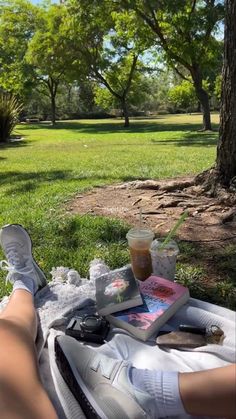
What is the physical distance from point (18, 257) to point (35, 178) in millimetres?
4174

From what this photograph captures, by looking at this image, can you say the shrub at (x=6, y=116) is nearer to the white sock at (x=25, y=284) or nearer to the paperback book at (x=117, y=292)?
the white sock at (x=25, y=284)

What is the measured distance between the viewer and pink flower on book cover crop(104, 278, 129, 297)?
2.12 meters

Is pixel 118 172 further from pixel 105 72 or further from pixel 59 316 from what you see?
pixel 105 72

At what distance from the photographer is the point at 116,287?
2.15 meters

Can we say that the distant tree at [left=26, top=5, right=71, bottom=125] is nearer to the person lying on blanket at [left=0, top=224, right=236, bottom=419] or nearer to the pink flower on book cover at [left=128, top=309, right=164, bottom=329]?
the pink flower on book cover at [left=128, top=309, right=164, bottom=329]

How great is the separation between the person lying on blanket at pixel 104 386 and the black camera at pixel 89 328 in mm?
267

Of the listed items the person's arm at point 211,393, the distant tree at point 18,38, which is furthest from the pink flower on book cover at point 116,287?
the distant tree at point 18,38

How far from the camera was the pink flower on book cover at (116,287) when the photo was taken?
2.12 meters

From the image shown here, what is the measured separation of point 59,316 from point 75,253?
119cm

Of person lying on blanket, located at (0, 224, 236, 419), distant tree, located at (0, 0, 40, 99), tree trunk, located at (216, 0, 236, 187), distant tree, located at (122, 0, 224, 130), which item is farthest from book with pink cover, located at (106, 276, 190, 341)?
distant tree, located at (0, 0, 40, 99)

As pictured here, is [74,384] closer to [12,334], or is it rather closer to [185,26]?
[12,334]

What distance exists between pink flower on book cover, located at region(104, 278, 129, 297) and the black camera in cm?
14

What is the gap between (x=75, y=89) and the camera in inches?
1877

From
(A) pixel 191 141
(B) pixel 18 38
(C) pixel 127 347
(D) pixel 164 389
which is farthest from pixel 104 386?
(B) pixel 18 38
